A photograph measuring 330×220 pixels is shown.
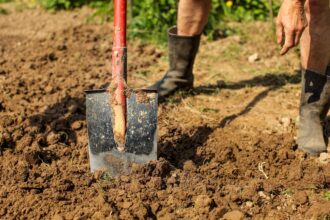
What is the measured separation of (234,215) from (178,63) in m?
1.67

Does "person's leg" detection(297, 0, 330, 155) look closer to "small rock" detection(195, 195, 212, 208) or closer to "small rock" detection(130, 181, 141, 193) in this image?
"small rock" detection(195, 195, 212, 208)

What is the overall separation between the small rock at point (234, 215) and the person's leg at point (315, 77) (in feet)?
2.99

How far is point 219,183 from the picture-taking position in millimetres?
2971

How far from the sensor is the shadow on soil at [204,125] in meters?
3.25

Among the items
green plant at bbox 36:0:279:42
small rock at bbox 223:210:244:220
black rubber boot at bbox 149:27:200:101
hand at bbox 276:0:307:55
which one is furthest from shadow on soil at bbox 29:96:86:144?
green plant at bbox 36:0:279:42

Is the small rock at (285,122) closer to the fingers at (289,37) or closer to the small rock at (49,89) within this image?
the fingers at (289,37)

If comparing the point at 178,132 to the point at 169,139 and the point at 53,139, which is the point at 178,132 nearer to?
the point at 169,139

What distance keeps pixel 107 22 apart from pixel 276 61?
6.36 ft

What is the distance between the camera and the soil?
2.77m

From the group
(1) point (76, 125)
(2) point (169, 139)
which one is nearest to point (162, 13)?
(1) point (76, 125)

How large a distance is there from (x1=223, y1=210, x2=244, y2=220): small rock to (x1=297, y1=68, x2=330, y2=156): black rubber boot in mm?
910

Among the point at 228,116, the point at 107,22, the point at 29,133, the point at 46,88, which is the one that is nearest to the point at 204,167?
the point at 228,116

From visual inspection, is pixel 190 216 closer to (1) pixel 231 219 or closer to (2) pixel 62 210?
(1) pixel 231 219

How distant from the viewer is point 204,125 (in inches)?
144
